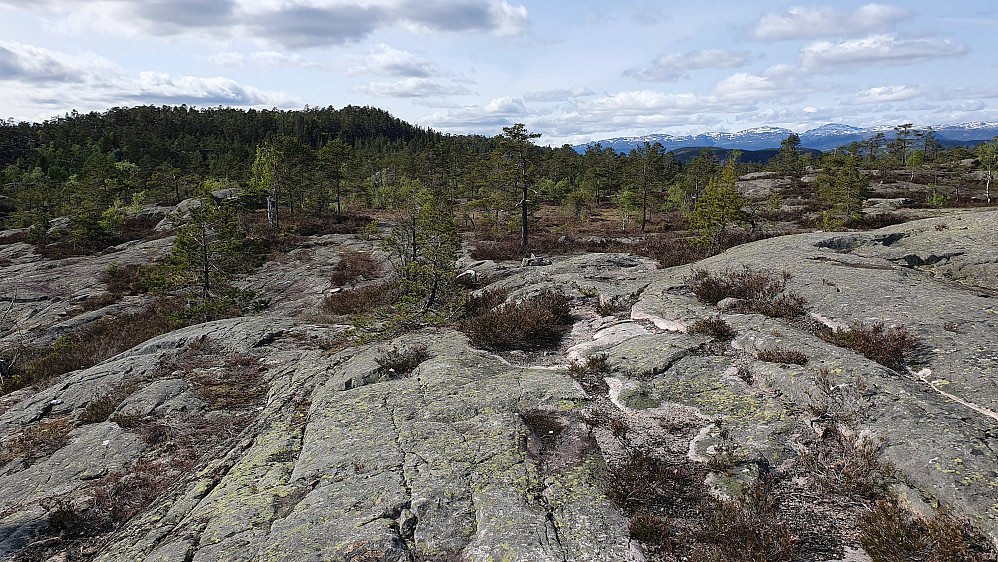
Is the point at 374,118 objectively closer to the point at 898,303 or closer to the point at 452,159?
the point at 452,159

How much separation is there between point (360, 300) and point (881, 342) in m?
18.1

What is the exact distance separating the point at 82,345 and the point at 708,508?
2370 cm

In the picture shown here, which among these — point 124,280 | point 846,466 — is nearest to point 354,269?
point 124,280

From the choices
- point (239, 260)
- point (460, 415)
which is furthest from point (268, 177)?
point (460, 415)

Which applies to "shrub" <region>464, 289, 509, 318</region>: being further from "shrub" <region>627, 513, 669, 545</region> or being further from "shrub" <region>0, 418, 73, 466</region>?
"shrub" <region>0, 418, 73, 466</region>

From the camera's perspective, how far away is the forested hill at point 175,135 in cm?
8919

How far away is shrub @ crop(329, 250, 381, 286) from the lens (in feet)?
88.1

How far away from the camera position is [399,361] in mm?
9211

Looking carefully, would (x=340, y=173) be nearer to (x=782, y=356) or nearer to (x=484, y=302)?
(x=484, y=302)

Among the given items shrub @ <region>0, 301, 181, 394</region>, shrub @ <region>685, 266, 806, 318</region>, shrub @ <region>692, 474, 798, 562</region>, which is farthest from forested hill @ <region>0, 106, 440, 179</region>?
shrub @ <region>692, 474, 798, 562</region>

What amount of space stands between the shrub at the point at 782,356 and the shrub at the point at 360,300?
1455 centimetres

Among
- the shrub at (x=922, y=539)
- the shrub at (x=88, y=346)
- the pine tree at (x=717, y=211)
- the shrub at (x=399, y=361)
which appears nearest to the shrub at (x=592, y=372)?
the shrub at (x=399, y=361)

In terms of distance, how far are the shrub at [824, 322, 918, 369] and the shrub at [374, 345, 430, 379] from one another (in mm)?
7761

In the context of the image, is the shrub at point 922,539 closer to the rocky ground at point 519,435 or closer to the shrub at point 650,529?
the rocky ground at point 519,435
